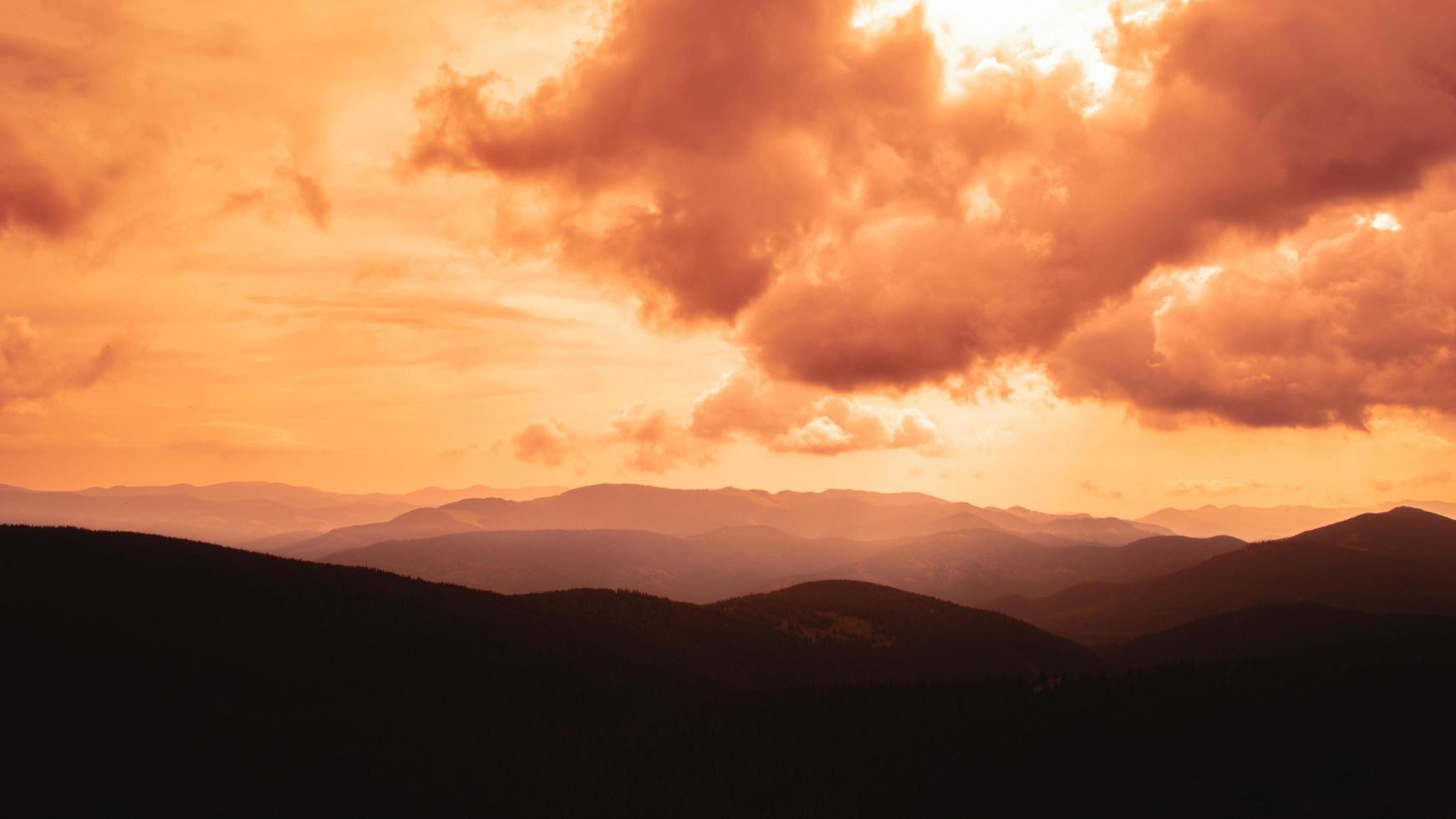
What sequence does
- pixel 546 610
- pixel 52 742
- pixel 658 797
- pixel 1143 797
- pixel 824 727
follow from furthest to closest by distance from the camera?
1. pixel 546 610
2. pixel 824 727
3. pixel 1143 797
4. pixel 658 797
5. pixel 52 742

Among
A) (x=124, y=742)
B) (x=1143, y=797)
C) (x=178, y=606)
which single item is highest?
(x=178, y=606)

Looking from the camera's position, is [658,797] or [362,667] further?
[362,667]

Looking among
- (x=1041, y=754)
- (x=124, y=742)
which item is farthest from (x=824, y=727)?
(x=124, y=742)

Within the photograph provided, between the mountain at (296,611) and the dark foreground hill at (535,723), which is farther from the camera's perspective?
the mountain at (296,611)

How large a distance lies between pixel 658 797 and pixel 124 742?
134ft

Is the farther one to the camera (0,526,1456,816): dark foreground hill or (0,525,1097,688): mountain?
(0,525,1097,688): mountain

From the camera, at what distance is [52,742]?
2319 inches

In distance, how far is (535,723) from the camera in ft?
270

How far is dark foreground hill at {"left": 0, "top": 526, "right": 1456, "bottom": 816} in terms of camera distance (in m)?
61.5

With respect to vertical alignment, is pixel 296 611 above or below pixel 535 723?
above

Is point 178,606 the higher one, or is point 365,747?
point 178,606

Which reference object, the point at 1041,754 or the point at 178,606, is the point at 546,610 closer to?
the point at 178,606

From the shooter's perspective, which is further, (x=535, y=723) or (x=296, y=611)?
(x=296, y=611)

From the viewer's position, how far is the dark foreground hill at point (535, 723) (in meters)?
61.5
